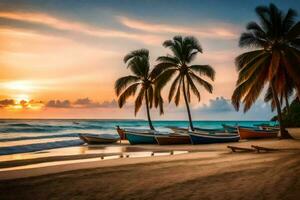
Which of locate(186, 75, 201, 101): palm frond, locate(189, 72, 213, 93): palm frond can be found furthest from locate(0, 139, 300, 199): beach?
locate(186, 75, 201, 101): palm frond

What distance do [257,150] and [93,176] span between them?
9536 mm

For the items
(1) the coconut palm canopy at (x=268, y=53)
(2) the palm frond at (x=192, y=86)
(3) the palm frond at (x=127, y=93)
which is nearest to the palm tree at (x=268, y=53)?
(1) the coconut palm canopy at (x=268, y=53)

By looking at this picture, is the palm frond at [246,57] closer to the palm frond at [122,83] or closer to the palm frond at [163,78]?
the palm frond at [163,78]

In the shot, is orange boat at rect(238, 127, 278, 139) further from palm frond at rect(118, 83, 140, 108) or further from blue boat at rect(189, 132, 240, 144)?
palm frond at rect(118, 83, 140, 108)

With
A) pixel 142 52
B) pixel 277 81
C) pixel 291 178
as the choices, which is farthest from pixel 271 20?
pixel 291 178

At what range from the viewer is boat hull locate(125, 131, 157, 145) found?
1113 inches

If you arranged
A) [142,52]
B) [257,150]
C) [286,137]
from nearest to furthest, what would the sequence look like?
[257,150] → [286,137] → [142,52]

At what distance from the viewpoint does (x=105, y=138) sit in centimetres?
3094

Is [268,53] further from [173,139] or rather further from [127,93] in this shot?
[127,93]

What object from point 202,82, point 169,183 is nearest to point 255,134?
point 202,82

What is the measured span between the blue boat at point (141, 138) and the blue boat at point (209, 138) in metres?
4.16

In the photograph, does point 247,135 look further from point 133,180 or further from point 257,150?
point 133,180

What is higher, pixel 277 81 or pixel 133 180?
pixel 277 81

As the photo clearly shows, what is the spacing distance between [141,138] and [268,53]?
13.3 meters
